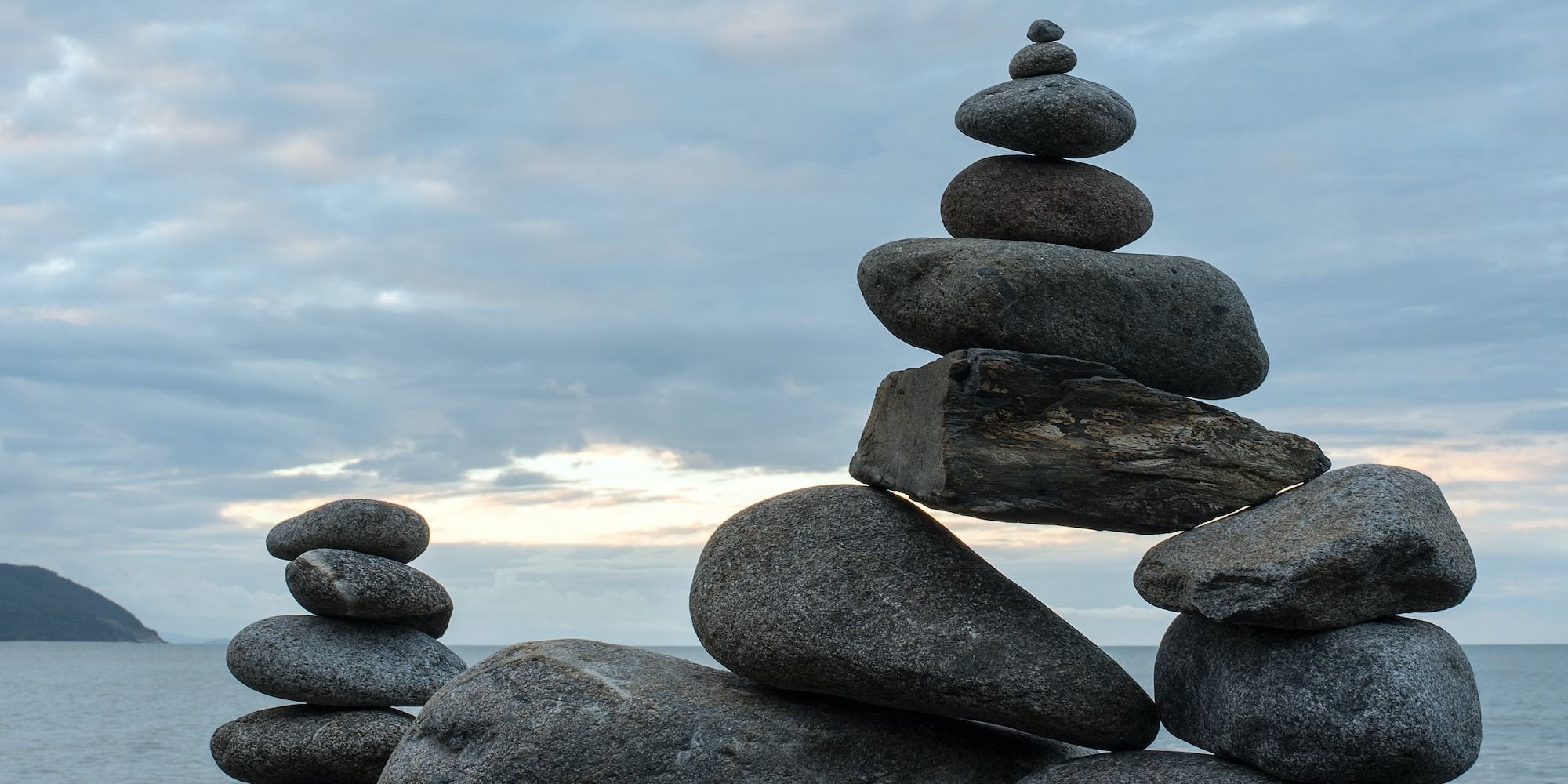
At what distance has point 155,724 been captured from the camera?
49844 mm

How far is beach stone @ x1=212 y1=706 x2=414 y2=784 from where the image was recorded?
44.4ft

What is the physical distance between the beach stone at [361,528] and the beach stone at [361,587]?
0.14m

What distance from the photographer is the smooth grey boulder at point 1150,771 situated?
9016mm

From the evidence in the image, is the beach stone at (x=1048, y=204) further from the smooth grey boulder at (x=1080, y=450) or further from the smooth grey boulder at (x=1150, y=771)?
the smooth grey boulder at (x=1150, y=771)

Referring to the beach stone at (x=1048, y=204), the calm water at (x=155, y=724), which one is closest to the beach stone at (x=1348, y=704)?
the beach stone at (x=1048, y=204)

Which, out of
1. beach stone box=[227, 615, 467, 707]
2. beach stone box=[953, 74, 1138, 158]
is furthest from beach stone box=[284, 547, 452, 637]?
beach stone box=[953, 74, 1138, 158]

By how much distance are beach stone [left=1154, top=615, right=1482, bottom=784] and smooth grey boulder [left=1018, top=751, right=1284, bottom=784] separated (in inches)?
4.8

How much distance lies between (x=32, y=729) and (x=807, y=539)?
45.3m

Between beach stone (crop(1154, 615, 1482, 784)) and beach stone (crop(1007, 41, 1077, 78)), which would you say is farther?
beach stone (crop(1007, 41, 1077, 78))

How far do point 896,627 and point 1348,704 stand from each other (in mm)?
2937

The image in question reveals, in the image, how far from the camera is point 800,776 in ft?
31.7

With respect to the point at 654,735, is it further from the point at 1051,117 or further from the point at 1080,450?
the point at 1051,117

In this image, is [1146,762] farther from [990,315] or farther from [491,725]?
[491,725]

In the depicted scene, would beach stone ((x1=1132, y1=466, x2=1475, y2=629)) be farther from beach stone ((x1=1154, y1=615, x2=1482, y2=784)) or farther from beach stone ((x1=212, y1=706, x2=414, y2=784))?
beach stone ((x1=212, y1=706, x2=414, y2=784))
